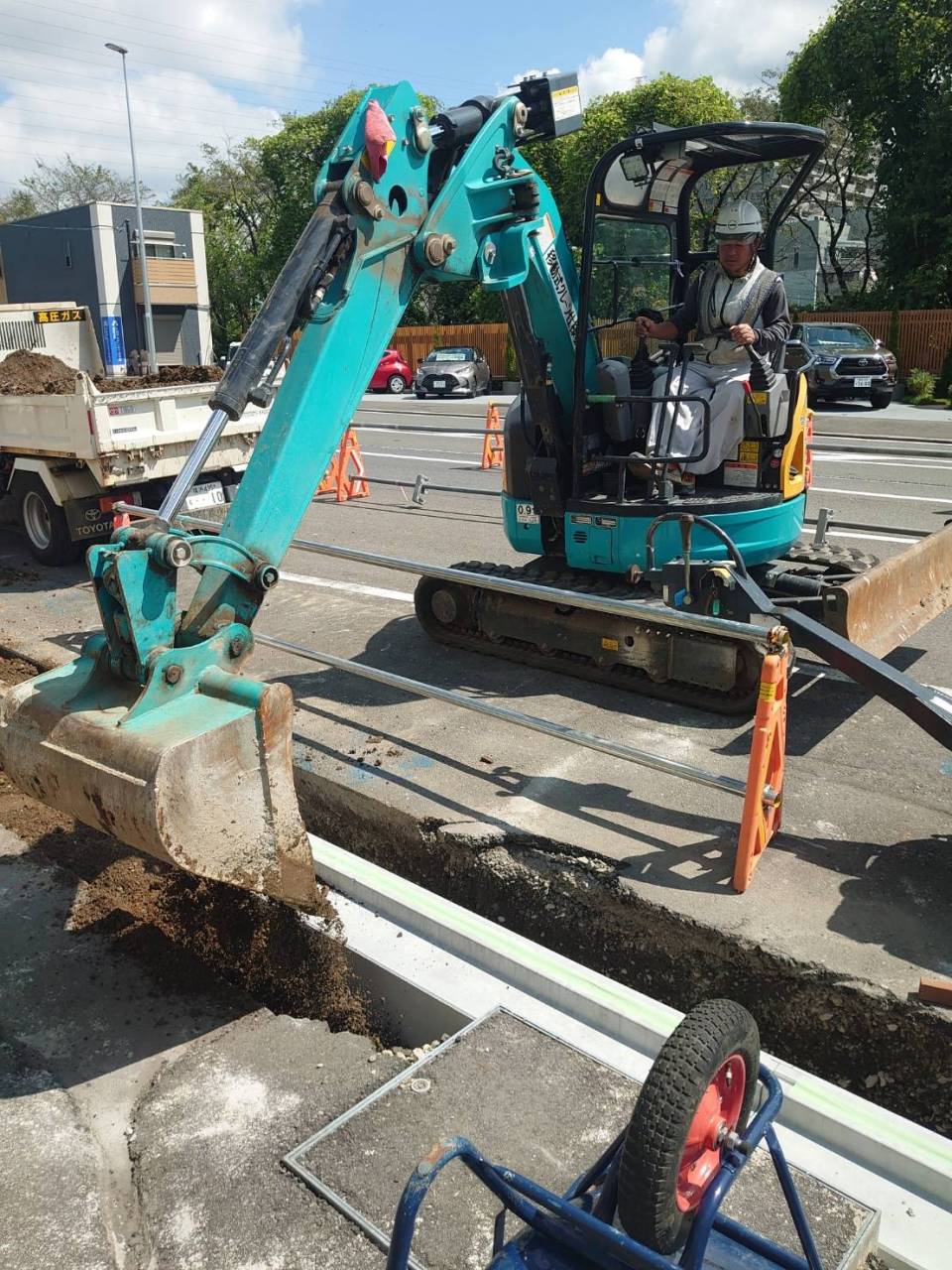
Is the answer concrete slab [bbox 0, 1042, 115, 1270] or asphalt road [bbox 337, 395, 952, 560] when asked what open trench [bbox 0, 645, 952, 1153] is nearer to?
concrete slab [bbox 0, 1042, 115, 1270]

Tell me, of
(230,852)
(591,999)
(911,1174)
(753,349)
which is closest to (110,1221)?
(230,852)

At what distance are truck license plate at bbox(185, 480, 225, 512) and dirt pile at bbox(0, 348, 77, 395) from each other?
161 cm

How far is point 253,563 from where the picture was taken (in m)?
4.05

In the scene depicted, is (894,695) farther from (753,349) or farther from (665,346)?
(665,346)

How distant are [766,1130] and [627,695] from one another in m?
4.12

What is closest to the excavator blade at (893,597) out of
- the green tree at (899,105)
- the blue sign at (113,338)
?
the blue sign at (113,338)

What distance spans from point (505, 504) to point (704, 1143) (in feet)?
17.2

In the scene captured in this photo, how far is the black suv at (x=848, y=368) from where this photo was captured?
Result: 80.3 ft

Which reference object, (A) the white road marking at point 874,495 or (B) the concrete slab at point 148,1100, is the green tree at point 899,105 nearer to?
(A) the white road marking at point 874,495

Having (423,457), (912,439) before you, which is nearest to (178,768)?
(423,457)

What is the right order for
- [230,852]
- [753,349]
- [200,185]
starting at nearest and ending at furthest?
[230,852] → [753,349] → [200,185]

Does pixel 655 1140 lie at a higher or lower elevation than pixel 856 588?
lower

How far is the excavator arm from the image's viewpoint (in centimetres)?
341

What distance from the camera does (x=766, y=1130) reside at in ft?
7.83
